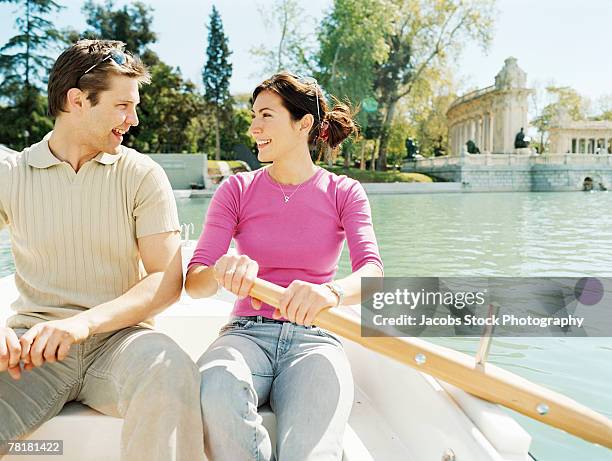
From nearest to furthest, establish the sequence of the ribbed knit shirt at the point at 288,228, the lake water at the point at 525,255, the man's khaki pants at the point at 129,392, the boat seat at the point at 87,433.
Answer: the man's khaki pants at the point at 129,392
the boat seat at the point at 87,433
the ribbed knit shirt at the point at 288,228
the lake water at the point at 525,255

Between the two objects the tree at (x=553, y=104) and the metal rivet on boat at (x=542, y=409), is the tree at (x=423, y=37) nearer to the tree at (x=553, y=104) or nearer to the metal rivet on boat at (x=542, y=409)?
the tree at (x=553, y=104)

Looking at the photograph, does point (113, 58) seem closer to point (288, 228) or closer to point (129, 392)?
point (288, 228)

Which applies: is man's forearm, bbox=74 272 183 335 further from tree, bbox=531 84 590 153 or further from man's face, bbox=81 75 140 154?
tree, bbox=531 84 590 153

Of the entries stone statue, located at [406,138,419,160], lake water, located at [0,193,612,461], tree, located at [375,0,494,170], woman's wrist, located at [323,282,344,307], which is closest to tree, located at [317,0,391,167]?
tree, located at [375,0,494,170]

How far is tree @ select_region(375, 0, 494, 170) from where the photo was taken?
26594 mm

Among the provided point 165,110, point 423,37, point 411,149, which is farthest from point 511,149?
point 165,110

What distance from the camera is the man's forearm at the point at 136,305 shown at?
1.29 metres

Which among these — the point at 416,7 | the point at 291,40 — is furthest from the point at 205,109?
the point at 416,7

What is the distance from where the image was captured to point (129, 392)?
47.2 inches

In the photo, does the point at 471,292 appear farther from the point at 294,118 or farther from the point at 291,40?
the point at 291,40

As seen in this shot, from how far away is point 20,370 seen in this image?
124 centimetres

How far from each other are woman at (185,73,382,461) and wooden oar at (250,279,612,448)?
0.05m

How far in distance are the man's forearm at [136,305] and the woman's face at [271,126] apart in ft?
1.40

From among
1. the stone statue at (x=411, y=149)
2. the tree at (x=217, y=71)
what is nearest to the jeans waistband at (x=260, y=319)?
the tree at (x=217, y=71)
